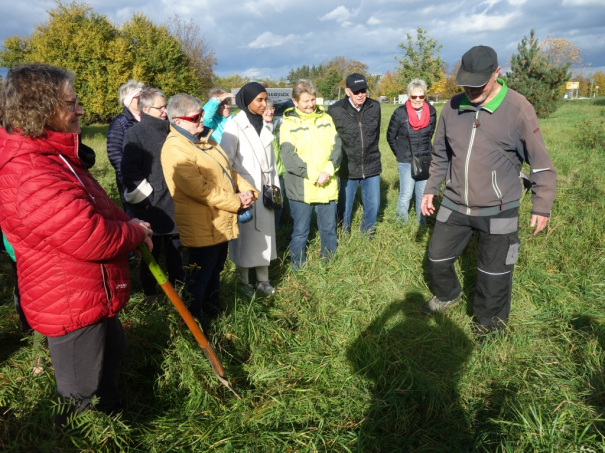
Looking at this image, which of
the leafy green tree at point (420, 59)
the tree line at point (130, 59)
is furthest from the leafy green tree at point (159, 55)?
the leafy green tree at point (420, 59)

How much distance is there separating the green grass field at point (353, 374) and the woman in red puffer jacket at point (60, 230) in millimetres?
348

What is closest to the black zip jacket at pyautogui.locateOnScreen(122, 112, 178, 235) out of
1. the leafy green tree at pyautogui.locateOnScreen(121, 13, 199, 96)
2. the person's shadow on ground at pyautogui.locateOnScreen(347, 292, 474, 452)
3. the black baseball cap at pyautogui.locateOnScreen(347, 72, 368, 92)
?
the person's shadow on ground at pyautogui.locateOnScreen(347, 292, 474, 452)

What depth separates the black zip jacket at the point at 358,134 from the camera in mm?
4781

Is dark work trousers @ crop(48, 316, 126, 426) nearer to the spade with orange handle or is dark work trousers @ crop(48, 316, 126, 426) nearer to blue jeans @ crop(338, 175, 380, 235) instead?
the spade with orange handle

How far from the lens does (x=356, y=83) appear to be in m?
4.65

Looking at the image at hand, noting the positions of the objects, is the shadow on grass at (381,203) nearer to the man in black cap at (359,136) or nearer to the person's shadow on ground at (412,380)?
the man in black cap at (359,136)

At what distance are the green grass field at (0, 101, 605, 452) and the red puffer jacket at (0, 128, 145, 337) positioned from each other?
574mm

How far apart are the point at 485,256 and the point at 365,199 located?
84.5 inches

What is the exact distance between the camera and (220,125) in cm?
498

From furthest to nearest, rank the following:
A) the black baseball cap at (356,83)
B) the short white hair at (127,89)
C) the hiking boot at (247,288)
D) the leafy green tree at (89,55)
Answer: the leafy green tree at (89,55) → the black baseball cap at (356,83) → the short white hair at (127,89) → the hiking boot at (247,288)

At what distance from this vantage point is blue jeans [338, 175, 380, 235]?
4.99 m

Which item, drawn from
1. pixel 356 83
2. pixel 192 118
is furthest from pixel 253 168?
pixel 356 83

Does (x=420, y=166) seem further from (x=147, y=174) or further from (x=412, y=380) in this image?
(x=147, y=174)

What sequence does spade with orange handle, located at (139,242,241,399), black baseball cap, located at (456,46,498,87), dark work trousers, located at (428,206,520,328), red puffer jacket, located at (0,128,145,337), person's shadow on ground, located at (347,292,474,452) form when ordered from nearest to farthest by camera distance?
red puffer jacket, located at (0,128,145,337), spade with orange handle, located at (139,242,241,399), person's shadow on ground, located at (347,292,474,452), black baseball cap, located at (456,46,498,87), dark work trousers, located at (428,206,520,328)
